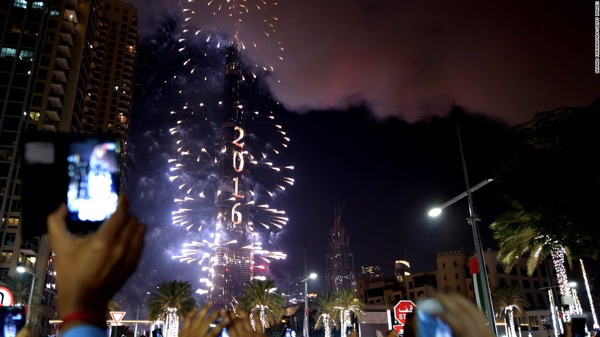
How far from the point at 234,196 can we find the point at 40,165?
133199mm

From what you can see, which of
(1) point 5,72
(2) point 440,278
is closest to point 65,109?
(1) point 5,72

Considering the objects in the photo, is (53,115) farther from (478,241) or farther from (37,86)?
(478,241)

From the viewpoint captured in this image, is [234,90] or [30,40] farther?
[234,90]

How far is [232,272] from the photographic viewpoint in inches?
5310

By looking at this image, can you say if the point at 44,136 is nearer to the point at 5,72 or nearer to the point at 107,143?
the point at 107,143

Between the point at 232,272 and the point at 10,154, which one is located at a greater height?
the point at 10,154

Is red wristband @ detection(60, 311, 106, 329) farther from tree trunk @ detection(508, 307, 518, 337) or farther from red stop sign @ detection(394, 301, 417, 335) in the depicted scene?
tree trunk @ detection(508, 307, 518, 337)

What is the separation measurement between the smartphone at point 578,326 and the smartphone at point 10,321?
28.0 feet

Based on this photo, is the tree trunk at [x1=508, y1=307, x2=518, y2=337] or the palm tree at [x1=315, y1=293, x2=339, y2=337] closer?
the tree trunk at [x1=508, y1=307, x2=518, y2=337]

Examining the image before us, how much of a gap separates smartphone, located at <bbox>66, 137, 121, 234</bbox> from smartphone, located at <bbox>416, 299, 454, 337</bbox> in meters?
1.51

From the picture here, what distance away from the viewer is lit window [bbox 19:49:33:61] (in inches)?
3044

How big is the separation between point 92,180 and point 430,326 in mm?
1778

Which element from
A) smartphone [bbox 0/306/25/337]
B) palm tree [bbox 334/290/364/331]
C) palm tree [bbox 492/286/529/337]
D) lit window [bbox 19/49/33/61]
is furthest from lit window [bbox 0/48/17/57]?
palm tree [bbox 492/286/529/337]

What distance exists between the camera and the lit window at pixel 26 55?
254ft
